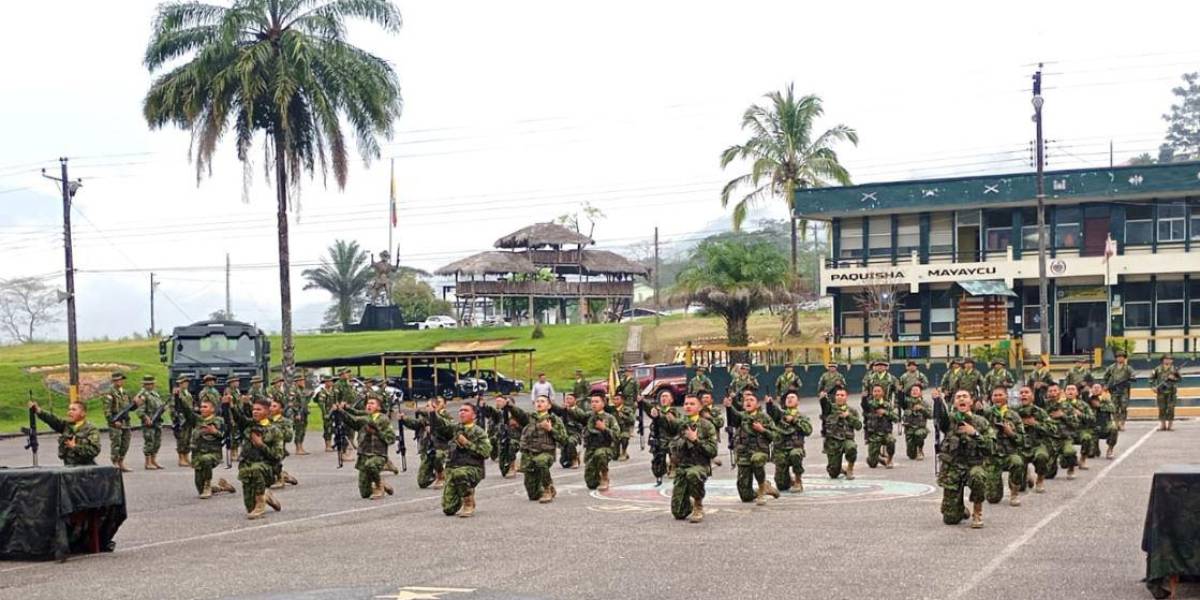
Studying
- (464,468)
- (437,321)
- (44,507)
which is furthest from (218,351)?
(437,321)

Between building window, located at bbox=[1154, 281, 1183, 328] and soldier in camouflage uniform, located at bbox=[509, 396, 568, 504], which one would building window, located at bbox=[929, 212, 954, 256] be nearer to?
building window, located at bbox=[1154, 281, 1183, 328]

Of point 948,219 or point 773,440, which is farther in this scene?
point 948,219

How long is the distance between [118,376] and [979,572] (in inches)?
863

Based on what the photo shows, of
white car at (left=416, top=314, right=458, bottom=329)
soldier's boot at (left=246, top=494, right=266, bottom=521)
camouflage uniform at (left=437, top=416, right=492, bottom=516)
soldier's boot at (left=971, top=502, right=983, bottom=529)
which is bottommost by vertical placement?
soldier's boot at (left=246, top=494, right=266, bottom=521)

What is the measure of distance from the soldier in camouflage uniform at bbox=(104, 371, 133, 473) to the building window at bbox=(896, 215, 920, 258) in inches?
1450

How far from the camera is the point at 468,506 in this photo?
19797 millimetres

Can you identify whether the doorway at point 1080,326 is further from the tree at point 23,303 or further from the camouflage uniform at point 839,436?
the tree at point 23,303

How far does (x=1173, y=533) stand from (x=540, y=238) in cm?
7369

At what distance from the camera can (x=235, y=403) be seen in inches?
977

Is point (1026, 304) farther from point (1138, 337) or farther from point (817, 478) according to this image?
point (817, 478)

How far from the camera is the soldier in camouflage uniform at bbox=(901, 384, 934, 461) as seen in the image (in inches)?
1020

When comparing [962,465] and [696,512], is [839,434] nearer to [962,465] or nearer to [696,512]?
[696,512]

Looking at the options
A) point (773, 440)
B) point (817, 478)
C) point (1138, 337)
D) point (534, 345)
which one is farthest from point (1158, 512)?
point (534, 345)

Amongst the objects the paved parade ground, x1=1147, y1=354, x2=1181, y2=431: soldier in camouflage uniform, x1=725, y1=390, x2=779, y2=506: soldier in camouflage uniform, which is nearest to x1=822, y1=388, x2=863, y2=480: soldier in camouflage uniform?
the paved parade ground
